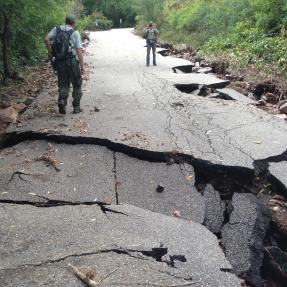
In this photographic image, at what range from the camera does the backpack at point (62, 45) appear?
7.42 metres

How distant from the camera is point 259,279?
3764 mm

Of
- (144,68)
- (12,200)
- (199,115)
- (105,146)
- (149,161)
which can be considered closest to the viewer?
→ (12,200)

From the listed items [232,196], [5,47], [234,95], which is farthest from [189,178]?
[5,47]

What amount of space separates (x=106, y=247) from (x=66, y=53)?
15.2 feet

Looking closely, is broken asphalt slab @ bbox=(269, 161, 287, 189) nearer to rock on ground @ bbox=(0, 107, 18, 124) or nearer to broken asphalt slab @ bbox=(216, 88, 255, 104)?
broken asphalt slab @ bbox=(216, 88, 255, 104)

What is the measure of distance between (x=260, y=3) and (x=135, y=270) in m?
14.6

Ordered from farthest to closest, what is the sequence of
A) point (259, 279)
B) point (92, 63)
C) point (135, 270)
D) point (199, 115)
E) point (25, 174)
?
point (92, 63) < point (199, 115) < point (25, 174) < point (259, 279) < point (135, 270)

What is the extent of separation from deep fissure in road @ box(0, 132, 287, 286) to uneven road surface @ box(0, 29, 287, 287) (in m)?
0.01

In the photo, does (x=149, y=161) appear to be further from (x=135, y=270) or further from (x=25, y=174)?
(x=135, y=270)

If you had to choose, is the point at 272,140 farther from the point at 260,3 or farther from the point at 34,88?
the point at 260,3

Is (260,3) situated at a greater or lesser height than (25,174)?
greater

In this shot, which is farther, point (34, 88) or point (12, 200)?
point (34, 88)

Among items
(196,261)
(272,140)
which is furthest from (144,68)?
(196,261)

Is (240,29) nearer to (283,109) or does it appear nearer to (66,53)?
(283,109)
